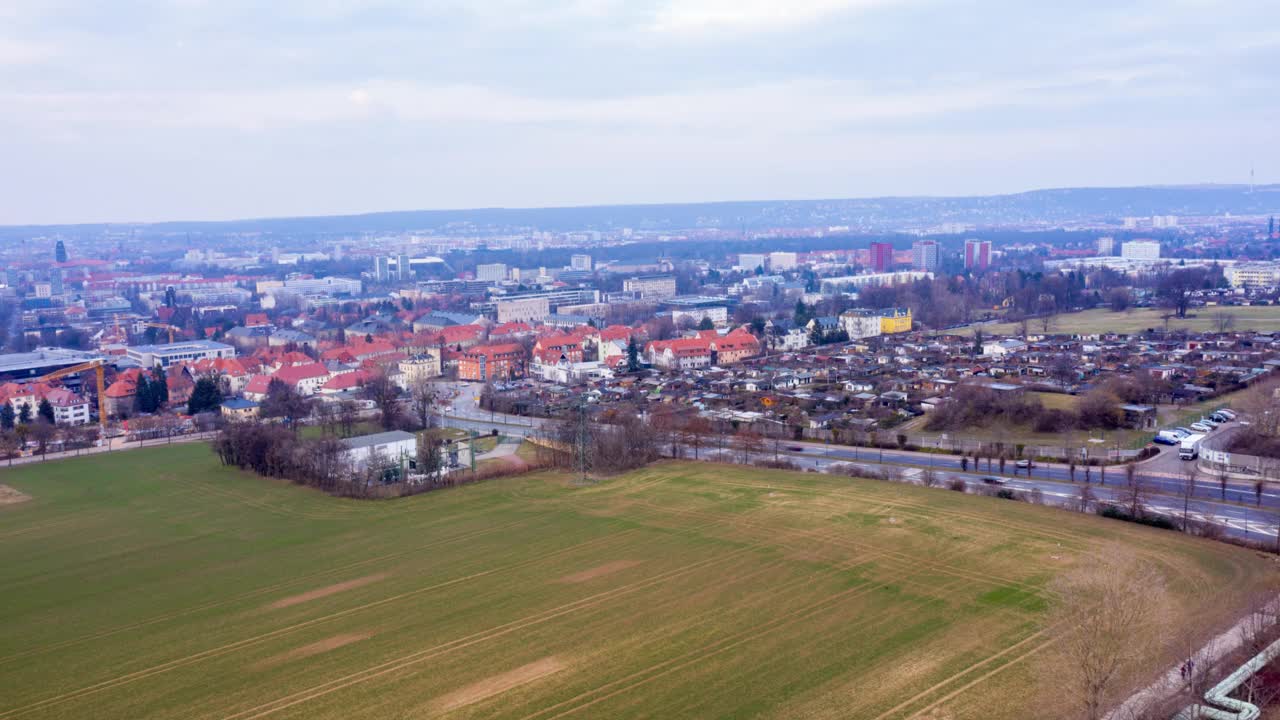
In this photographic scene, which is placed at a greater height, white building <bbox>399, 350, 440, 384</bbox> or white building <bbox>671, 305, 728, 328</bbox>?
white building <bbox>671, 305, 728, 328</bbox>

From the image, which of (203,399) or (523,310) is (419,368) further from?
(523,310)

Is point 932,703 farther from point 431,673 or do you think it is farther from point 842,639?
point 431,673

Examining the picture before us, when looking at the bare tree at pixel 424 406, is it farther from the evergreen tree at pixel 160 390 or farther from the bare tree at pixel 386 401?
the evergreen tree at pixel 160 390

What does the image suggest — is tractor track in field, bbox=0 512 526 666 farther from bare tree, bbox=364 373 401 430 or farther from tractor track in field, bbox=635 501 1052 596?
bare tree, bbox=364 373 401 430

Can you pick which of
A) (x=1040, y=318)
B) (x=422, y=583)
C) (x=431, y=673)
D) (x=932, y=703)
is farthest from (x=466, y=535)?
(x=1040, y=318)

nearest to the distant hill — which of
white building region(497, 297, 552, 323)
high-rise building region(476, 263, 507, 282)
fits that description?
high-rise building region(476, 263, 507, 282)

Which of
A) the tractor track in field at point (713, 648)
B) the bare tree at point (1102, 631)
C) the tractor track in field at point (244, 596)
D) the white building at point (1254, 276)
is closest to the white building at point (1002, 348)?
the bare tree at point (1102, 631)

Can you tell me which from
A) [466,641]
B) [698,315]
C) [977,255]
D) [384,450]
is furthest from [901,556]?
[977,255]
